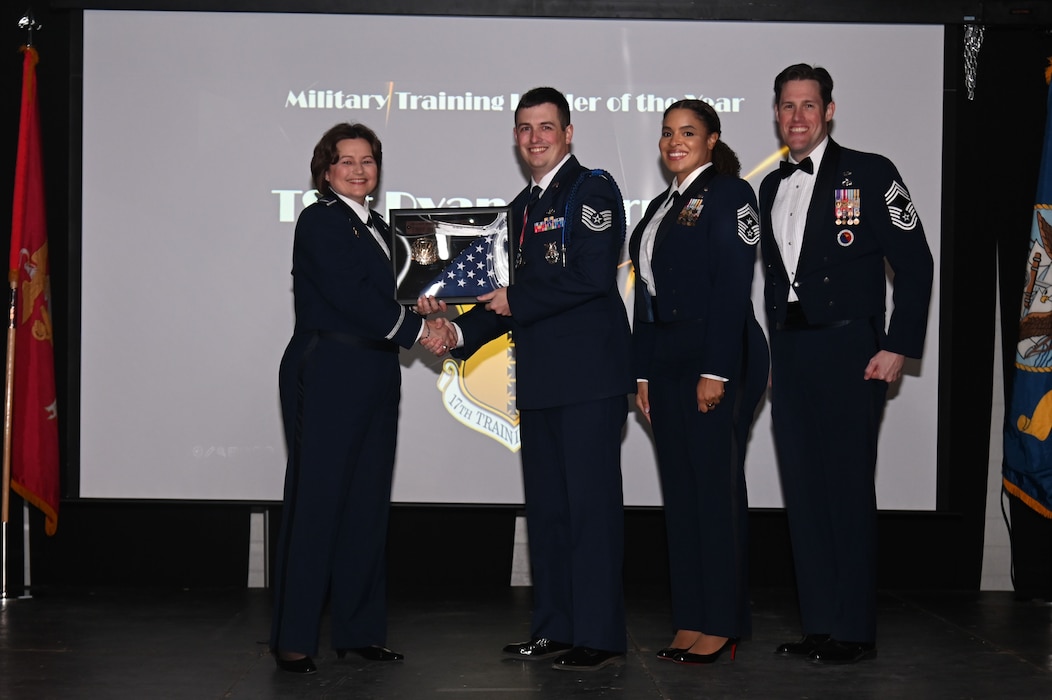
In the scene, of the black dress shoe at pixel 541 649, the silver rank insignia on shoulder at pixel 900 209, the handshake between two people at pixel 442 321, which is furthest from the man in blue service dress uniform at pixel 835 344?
the handshake between two people at pixel 442 321

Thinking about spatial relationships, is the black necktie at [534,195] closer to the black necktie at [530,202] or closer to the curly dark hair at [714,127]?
the black necktie at [530,202]

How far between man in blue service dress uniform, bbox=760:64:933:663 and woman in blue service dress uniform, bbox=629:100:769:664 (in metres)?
0.18

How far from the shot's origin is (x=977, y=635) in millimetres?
3670

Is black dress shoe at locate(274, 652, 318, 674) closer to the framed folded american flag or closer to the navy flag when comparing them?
the framed folded american flag

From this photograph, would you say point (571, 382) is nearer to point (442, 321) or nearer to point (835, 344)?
point (442, 321)

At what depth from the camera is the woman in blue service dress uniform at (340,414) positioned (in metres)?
3.14

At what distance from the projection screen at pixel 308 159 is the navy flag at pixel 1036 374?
32 cm

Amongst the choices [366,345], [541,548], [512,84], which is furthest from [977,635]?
[512,84]

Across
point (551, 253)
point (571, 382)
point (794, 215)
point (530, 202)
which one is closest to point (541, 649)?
point (571, 382)

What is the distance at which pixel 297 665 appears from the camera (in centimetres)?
312

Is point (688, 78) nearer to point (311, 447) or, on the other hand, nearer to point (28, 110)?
point (311, 447)

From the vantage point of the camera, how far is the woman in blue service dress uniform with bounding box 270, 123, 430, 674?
314 cm

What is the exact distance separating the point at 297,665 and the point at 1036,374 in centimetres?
296

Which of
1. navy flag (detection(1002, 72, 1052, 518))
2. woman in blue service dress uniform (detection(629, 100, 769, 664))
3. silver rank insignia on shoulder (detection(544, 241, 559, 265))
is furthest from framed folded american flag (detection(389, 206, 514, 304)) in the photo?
navy flag (detection(1002, 72, 1052, 518))
